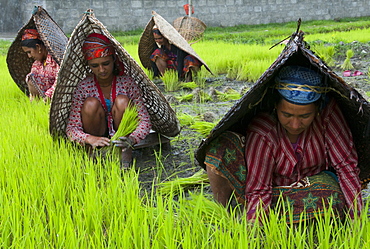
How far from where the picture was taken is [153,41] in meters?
5.43

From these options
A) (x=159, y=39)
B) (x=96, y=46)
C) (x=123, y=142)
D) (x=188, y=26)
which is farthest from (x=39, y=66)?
(x=188, y=26)

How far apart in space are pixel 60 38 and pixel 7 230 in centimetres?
281

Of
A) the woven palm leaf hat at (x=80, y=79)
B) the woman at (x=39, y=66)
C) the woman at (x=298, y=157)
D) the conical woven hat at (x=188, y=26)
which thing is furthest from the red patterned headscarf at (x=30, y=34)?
the conical woven hat at (x=188, y=26)

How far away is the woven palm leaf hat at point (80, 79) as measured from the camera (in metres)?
2.44

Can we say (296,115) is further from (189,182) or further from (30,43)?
(30,43)

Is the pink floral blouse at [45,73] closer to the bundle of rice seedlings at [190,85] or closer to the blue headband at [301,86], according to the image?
the bundle of rice seedlings at [190,85]

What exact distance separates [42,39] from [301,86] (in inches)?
109

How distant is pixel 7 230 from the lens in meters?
1.54

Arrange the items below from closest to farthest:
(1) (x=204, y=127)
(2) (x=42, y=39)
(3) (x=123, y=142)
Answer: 1. (3) (x=123, y=142)
2. (1) (x=204, y=127)
3. (2) (x=42, y=39)

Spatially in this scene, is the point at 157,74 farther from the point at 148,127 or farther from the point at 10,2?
the point at 10,2

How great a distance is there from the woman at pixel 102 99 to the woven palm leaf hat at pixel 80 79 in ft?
0.19

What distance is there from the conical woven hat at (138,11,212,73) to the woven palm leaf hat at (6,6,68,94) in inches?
47.9

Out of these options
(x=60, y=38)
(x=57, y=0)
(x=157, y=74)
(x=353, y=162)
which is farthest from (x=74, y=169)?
(x=57, y=0)

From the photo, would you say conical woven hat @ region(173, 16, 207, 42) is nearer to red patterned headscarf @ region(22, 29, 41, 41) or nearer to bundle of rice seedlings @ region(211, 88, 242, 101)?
bundle of rice seedlings @ region(211, 88, 242, 101)
